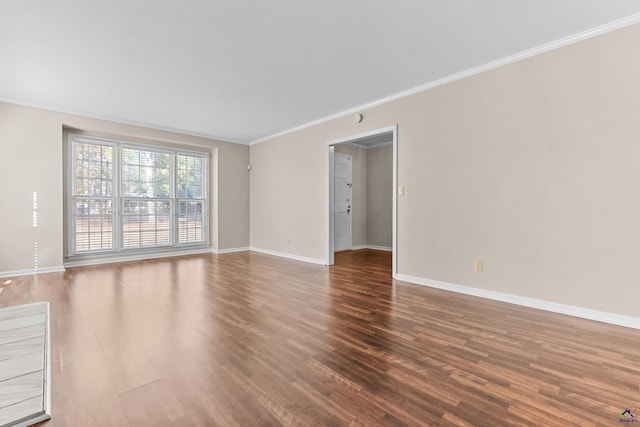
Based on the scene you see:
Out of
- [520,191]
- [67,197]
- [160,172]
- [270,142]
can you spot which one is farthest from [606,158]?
[67,197]

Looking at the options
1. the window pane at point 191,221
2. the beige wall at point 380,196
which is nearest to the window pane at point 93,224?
the window pane at point 191,221

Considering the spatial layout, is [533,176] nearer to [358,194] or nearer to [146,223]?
[358,194]

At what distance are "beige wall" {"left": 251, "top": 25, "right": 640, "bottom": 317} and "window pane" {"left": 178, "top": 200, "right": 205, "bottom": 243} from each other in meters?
4.53

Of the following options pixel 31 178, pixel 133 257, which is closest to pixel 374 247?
pixel 133 257

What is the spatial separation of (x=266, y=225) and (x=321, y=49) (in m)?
4.37

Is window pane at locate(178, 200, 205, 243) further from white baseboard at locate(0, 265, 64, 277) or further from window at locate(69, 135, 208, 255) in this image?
white baseboard at locate(0, 265, 64, 277)

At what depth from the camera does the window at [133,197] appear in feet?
16.9

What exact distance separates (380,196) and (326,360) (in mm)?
5515

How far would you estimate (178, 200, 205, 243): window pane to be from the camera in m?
6.33

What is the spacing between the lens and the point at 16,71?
3.33 metres

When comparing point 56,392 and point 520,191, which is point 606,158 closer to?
point 520,191

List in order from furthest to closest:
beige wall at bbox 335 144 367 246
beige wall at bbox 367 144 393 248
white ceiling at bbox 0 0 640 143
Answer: beige wall at bbox 335 144 367 246, beige wall at bbox 367 144 393 248, white ceiling at bbox 0 0 640 143

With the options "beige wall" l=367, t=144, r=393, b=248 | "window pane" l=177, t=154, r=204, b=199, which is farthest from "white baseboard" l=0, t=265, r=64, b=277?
"beige wall" l=367, t=144, r=393, b=248

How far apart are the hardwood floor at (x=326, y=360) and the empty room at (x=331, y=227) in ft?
0.05
